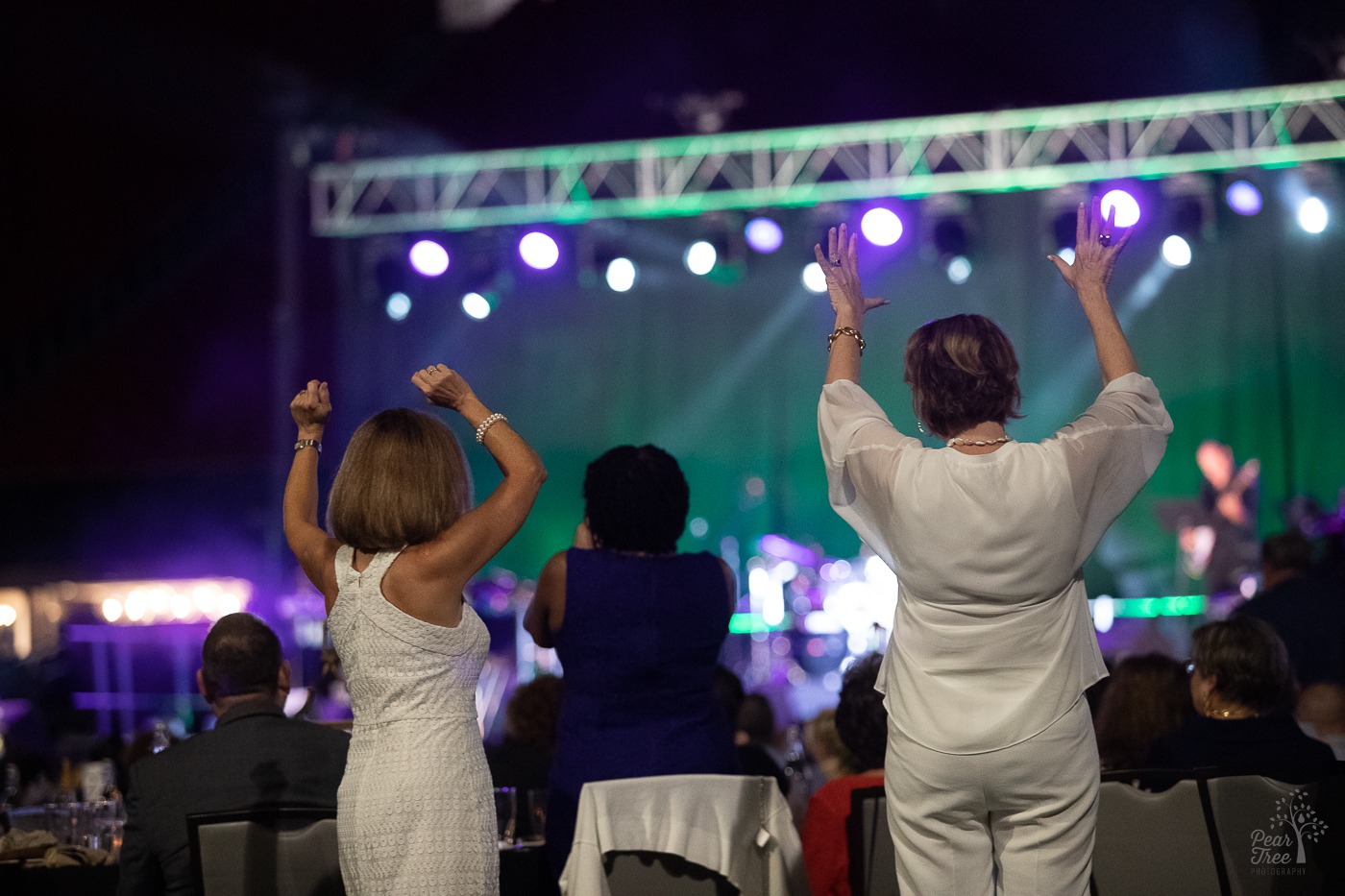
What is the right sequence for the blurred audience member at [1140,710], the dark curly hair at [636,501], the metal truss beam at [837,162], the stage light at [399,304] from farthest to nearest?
the stage light at [399,304] < the metal truss beam at [837,162] < the blurred audience member at [1140,710] < the dark curly hair at [636,501]

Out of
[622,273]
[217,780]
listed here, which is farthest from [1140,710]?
[622,273]

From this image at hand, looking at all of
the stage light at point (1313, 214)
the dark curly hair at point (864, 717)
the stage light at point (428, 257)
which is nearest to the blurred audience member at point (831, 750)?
the dark curly hair at point (864, 717)

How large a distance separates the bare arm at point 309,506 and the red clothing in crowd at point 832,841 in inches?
40.6

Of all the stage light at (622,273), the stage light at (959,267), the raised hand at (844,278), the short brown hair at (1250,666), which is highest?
the stage light at (622,273)

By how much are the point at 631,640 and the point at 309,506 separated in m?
0.66

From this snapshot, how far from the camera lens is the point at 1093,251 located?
212 cm

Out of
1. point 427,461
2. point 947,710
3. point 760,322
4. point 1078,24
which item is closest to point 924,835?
point 947,710

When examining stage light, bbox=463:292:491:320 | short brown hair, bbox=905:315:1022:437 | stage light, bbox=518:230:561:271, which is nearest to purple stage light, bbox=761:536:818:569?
stage light, bbox=518:230:561:271

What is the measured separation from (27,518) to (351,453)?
915cm

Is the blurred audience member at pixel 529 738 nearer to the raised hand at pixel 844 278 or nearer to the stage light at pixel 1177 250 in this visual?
the raised hand at pixel 844 278

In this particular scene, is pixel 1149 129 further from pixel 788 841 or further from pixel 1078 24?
pixel 788 841

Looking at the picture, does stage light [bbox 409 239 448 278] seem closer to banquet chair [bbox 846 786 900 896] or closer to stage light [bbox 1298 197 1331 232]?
stage light [bbox 1298 197 1331 232]

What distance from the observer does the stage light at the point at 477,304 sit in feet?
32.4

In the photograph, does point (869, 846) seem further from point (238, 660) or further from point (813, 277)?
point (813, 277)
